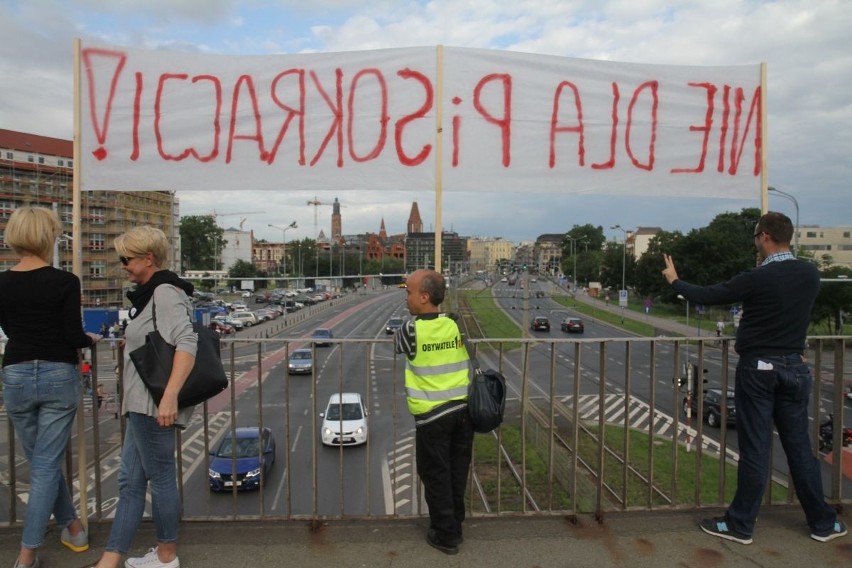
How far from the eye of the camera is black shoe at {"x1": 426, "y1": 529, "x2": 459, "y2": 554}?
325 centimetres

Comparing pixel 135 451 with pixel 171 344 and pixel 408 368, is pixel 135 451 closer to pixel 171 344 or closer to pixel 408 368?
pixel 171 344

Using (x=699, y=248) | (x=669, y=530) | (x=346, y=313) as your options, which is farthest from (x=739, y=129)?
(x=346, y=313)

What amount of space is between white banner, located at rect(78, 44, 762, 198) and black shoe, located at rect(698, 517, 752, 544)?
2135 millimetres

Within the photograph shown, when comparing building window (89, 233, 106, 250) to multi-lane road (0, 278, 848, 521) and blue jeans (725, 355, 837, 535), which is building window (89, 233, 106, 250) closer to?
multi-lane road (0, 278, 848, 521)

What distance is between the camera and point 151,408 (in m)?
2.85

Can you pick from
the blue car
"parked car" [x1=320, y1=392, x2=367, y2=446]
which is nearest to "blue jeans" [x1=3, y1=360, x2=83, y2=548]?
the blue car

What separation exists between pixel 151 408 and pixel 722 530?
3275 millimetres

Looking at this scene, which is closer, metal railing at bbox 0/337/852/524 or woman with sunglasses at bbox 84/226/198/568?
woman with sunglasses at bbox 84/226/198/568

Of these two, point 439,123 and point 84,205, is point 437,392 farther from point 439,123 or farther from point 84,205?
point 84,205

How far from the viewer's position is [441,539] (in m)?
3.28

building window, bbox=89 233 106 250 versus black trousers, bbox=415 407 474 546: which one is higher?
building window, bbox=89 233 106 250

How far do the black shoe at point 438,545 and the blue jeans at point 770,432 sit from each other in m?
1.66

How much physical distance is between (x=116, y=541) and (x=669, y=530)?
10.2 feet

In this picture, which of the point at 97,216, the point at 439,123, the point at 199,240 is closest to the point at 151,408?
the point at 439,123
